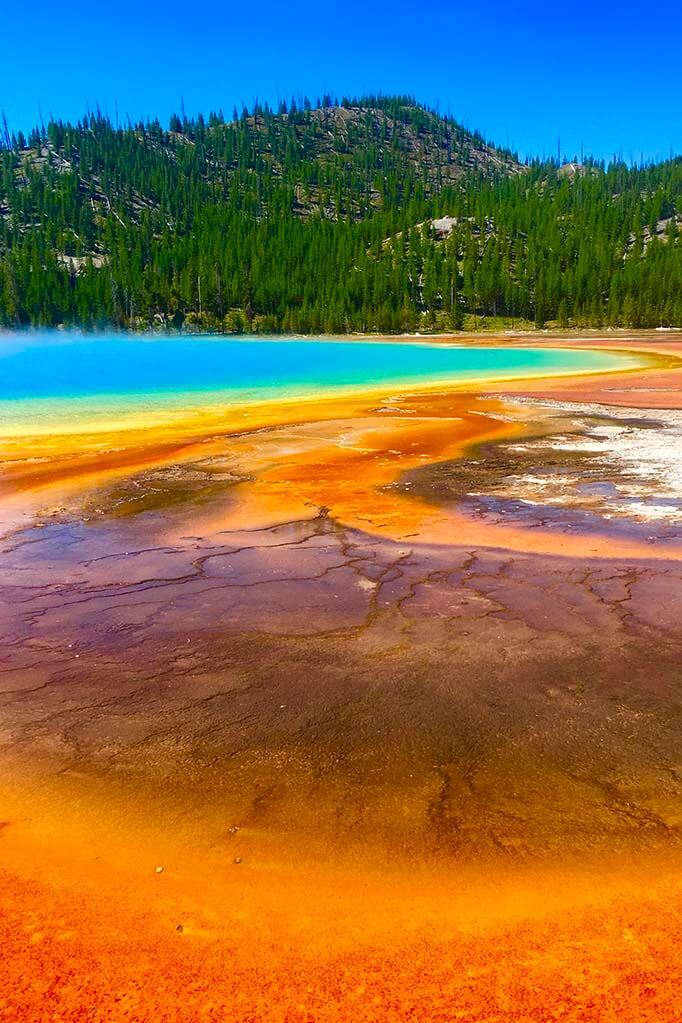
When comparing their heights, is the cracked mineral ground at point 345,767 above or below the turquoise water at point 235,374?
below

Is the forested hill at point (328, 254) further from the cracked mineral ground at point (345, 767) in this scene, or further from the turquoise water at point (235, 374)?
the cracked mineral ground at point (345, 767)

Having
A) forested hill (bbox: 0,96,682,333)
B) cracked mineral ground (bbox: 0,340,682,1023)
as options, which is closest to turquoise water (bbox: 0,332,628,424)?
cracked mineral ground (bbox: 0,340,682,1023)

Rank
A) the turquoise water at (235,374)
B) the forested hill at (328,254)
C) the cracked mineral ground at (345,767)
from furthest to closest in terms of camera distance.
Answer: the forested hill at (328,254)
the turquoise water at (235,374)
the cracked mineral ground at (345,767)

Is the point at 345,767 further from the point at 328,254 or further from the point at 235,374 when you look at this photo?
the point at 328,254

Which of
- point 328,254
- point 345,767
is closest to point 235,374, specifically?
point 345,767

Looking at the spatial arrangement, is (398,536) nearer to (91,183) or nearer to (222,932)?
(222,932)

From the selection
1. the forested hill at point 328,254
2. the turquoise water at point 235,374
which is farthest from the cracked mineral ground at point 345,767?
the forested hill at point 328,254

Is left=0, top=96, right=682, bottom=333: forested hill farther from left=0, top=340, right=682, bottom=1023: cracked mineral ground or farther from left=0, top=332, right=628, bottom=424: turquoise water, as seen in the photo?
left=0, top=340, right=682, bottom=1023: cracked mineral ground

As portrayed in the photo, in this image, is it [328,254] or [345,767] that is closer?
[345,767]
